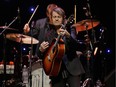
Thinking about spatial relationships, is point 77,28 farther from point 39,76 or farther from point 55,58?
point 55,58

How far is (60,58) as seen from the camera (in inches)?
189

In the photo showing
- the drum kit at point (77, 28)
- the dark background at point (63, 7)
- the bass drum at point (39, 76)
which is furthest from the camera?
the dark background at point (63, 7)

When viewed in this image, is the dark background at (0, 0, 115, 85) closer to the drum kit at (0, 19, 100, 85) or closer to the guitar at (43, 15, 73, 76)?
the drum kit at (0, 19, 100, 85)

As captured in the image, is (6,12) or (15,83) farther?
(6,12)

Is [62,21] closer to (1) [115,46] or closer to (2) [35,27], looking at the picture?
(2) [35,27]

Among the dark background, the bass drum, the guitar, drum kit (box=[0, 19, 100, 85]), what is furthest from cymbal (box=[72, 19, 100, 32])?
the dark background

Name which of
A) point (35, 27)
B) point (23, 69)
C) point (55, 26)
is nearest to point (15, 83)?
point (23, 69)

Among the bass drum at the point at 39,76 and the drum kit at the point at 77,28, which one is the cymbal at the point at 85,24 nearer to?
the drum kit at the point at 77,28

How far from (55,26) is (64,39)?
29 cm

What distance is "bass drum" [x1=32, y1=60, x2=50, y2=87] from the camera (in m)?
6.55

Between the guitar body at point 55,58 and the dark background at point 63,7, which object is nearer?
the guitar body at point 55,58

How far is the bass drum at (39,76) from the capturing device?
258 inches

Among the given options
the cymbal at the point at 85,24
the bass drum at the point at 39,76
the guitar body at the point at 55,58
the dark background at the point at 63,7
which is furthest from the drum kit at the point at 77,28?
the dark background at the point at 63,7

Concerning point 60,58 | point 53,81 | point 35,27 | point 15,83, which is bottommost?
point 15,83
